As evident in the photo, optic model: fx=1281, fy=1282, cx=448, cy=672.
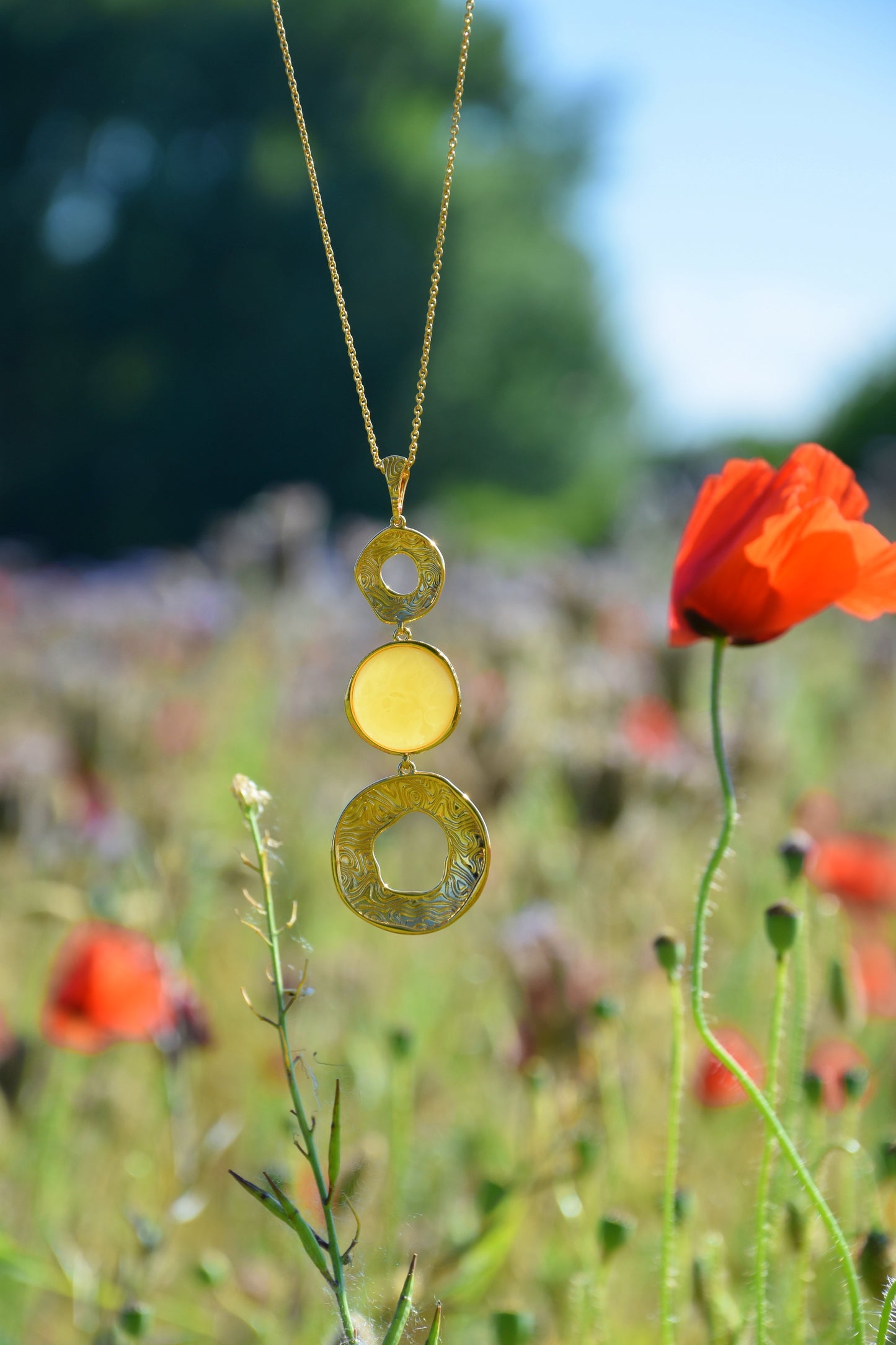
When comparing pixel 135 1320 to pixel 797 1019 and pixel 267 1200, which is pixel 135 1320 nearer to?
pixel 267 1200

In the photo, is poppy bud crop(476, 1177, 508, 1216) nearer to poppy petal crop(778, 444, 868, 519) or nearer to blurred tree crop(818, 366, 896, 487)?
poppy petal crop(778, 444, 868, 519)

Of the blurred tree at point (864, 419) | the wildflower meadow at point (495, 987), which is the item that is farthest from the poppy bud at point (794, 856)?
the blurred tree at point (864, 419)

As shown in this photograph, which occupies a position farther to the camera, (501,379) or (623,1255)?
(501,379)

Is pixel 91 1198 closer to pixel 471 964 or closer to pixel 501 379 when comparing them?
pixel 471 964

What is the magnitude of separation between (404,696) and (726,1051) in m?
0.29

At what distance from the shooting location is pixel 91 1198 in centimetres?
128

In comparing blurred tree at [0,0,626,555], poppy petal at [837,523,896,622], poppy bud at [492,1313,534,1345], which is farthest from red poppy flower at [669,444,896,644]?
blurred tree at [0,0,626,555]

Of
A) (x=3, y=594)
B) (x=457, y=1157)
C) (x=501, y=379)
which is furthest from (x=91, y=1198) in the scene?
(x=501, y=379)

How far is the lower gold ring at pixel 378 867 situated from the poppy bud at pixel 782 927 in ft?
0.51

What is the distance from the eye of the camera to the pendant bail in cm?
77

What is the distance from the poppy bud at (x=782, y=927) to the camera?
575 mm

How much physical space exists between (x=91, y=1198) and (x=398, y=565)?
31.0 inches

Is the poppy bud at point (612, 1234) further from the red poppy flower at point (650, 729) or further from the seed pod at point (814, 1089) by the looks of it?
the red poppy flower at point (650, 729)

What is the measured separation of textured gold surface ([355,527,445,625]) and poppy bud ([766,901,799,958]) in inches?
10.8
